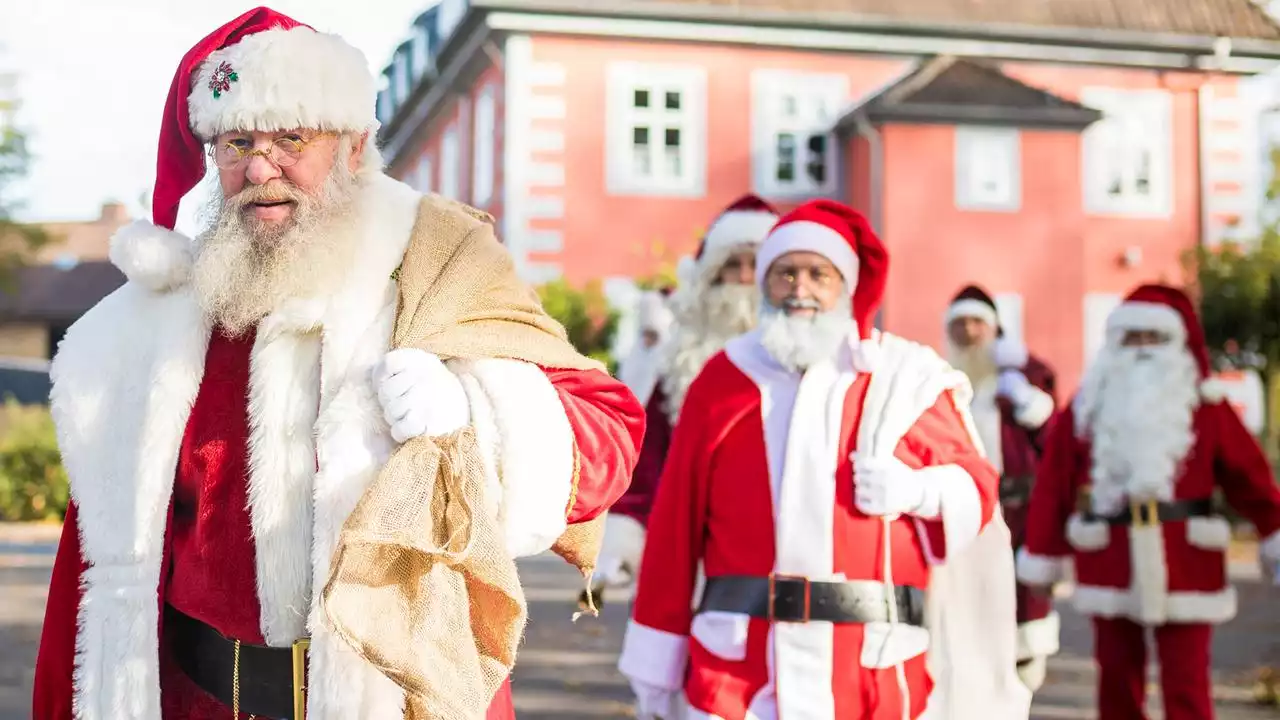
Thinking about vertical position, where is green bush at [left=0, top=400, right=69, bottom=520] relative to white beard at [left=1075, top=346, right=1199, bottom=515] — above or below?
below

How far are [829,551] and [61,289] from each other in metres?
51.2

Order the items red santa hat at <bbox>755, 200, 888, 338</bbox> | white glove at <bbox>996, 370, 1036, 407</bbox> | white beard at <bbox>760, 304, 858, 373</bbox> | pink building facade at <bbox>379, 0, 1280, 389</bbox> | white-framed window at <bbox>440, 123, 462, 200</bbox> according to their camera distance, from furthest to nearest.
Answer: white-framed window at <bbox>440, 123, 462, 200</bbox> → pink building facade at <bbox>379, 0, 1280, 389</bbox> → white glove at <bbox>996, 370, 1036, 407</bbox> → red santa hat at <bbox>755, 200, 888, 338</bbox> → white beard at <bbox>760, 304, 858, 373</bbox>

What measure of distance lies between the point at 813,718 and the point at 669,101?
2128 cm

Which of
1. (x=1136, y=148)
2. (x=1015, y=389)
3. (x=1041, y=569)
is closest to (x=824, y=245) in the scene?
(x=1041, y=569)

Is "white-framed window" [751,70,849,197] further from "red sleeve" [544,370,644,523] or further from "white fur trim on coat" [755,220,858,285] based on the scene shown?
"red sleeve" [544,370,644,523]

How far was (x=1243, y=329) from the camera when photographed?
23.1 meters

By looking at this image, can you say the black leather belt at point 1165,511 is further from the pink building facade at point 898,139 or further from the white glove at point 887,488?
the pink building facade at point 898,139

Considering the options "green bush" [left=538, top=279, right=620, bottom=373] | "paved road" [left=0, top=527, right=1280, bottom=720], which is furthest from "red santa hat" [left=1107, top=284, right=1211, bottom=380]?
"green bush" [left=538, top=279, right=620, bottom=373]

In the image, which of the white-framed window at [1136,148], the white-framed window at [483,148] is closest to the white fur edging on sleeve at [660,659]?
the white-framed window at [483,148]

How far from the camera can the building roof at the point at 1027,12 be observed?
24.9 meters

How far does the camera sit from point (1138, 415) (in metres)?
7.78

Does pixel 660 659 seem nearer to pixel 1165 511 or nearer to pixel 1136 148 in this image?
pixel 1165 511

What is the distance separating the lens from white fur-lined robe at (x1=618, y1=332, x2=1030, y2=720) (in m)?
4.66

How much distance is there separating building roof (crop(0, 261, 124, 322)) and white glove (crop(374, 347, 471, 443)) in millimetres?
46370
